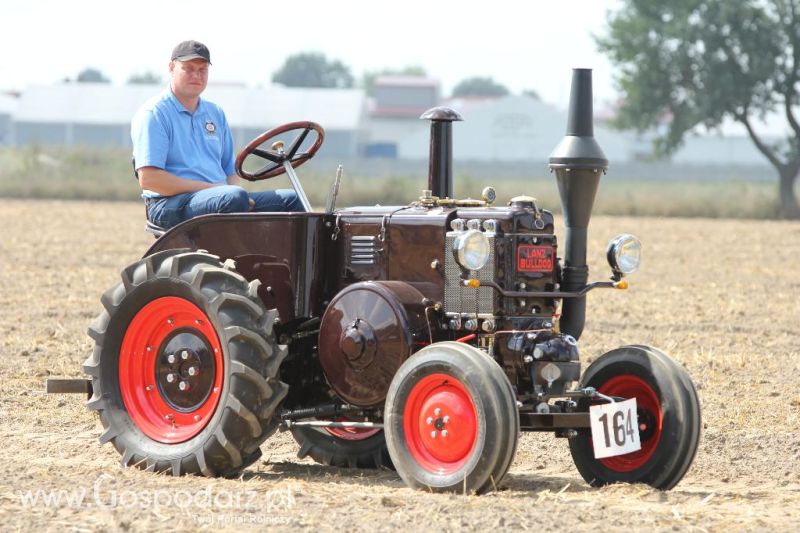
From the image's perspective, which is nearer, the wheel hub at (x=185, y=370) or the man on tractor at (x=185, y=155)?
the wheel hub at (x=185, y=370)

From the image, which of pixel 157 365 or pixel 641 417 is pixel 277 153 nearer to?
pixel 157 365

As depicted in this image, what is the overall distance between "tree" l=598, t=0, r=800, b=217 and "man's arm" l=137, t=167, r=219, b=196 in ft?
124

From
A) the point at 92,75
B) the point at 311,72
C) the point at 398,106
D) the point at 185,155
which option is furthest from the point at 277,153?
the point at 92,75

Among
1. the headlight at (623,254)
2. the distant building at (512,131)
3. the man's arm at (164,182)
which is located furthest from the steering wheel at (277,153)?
the distant building at (512,131)

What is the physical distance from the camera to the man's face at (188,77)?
729cm

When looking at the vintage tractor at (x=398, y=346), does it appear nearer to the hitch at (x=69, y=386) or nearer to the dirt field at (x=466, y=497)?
the hitch at (x=69, y=386)

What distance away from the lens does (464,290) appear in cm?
646

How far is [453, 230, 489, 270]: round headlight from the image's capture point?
243 inches

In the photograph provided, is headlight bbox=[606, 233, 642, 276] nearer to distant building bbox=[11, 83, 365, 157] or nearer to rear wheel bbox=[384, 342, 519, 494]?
rear wheel bbox=[384, 342, 519, 494]

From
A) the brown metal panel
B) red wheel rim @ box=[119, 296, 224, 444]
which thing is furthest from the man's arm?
red wheel rim @ box=[119, 296, 224, 444]

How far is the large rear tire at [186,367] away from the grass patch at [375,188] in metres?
25.7

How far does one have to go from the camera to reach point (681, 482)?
22.3 feet

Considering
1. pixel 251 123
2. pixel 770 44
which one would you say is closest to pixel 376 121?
pixel 251 123

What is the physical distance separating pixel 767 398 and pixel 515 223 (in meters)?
3.27
